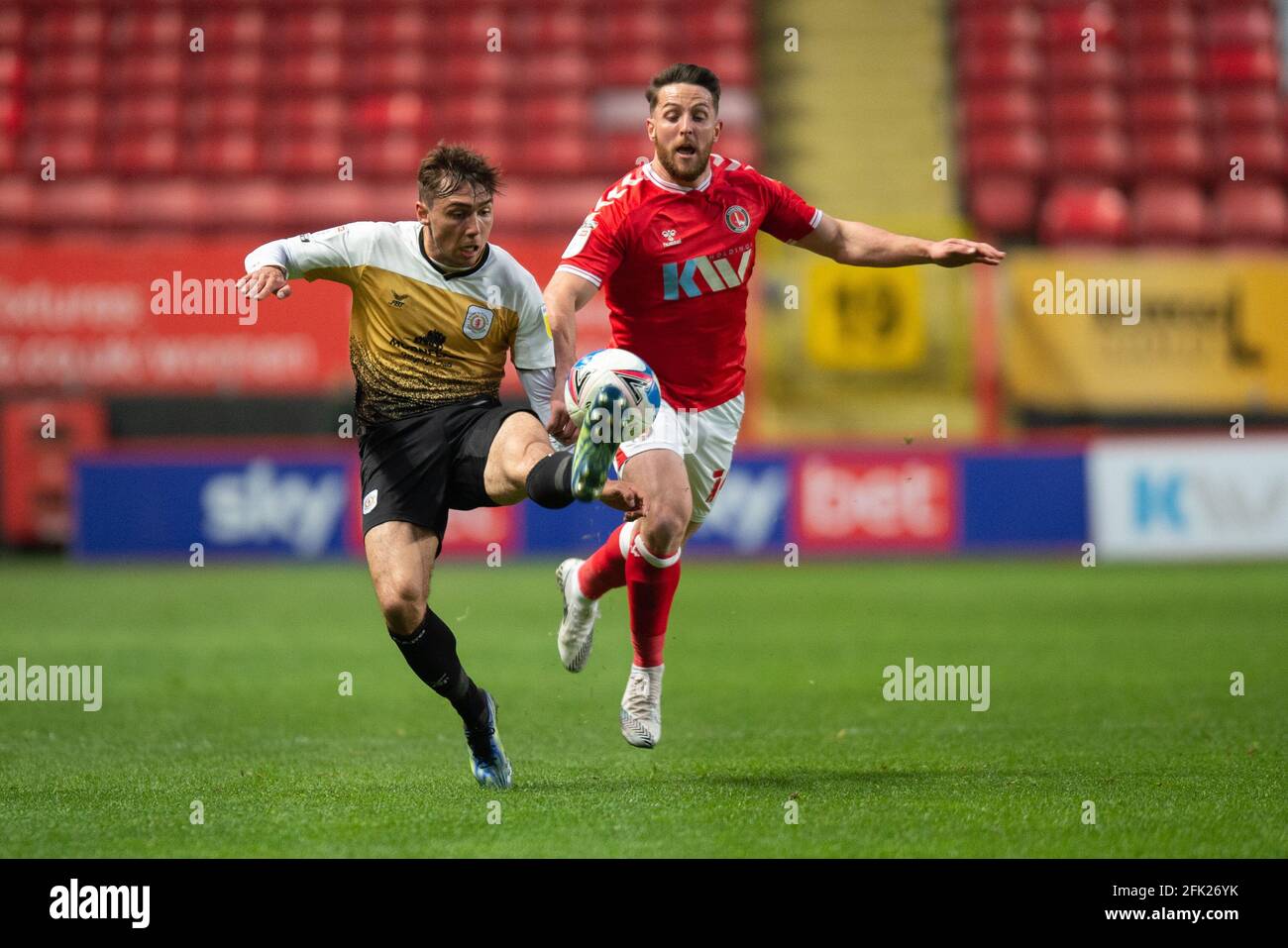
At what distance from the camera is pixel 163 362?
54.7 ft

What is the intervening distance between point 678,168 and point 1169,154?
1520 cm

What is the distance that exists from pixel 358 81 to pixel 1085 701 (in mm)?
14969

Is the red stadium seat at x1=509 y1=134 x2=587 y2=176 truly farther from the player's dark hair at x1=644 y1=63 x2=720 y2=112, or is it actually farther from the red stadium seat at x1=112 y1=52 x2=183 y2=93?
the player's dark hair at x1=644 y1=63 x2=720 y2=112

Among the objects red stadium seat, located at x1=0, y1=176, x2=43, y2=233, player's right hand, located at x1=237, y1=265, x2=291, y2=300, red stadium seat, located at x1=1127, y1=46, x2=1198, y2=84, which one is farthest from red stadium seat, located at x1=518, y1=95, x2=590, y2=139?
player's right hand, located at x1=237, y1=265, x2=291, y2=300

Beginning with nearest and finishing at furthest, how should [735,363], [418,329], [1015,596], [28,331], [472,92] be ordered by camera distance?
[418,329] < [735,363] < [1015,596] < [28,331] < [472,92]

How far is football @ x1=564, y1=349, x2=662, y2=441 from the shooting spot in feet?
16.7

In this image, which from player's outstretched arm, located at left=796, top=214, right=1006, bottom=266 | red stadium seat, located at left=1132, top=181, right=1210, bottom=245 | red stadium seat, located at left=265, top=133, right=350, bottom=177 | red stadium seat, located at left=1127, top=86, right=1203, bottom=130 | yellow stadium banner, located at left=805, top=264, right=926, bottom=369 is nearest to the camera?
player's outstretched arm, located at left=796, top=214, right=1006, bottom=266

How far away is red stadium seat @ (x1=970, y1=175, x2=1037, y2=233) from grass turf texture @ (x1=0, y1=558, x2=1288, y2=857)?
6.45 meters

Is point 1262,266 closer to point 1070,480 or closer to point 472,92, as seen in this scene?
point 1070,480

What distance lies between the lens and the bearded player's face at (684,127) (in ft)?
19.6

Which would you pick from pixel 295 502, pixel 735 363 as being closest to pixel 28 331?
pixel 295 502

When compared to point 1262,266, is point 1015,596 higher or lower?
lower

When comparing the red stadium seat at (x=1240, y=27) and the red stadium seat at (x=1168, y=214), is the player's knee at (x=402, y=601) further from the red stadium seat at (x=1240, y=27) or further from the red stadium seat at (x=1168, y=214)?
the red stadium seat at (x=1240, y=27)

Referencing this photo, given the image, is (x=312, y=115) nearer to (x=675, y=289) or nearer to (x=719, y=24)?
(x=719, y=24)
